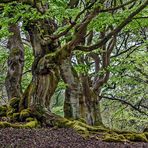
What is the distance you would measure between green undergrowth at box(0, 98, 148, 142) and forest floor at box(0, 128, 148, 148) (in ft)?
1.67

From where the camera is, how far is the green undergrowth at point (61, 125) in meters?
10.4

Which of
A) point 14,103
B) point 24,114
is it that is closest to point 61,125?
point 24,114

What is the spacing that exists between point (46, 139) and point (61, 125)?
2.30 meters

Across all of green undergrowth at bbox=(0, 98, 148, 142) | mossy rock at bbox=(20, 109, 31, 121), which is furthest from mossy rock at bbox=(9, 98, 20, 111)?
mossy rock at bbox=(20, 109, 31, 121)

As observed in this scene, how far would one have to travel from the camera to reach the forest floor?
26.5 ft

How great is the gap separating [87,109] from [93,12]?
7120mm

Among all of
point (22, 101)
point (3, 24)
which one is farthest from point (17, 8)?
point (22, 101)

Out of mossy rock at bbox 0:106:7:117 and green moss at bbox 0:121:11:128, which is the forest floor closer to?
green moss at bbox 0:121:11:128

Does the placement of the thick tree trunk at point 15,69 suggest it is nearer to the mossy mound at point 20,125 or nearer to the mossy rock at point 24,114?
the mossy rock at point 24,114

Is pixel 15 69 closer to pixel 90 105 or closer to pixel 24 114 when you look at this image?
pixel 24 114

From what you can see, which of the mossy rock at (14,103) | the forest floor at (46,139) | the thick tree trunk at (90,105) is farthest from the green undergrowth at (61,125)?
the thick tree trunk at (90,105)

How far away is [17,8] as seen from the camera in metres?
10.2

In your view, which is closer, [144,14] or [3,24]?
[3,24]

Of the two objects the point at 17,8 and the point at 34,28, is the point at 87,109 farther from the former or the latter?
→ the point at 17,8
